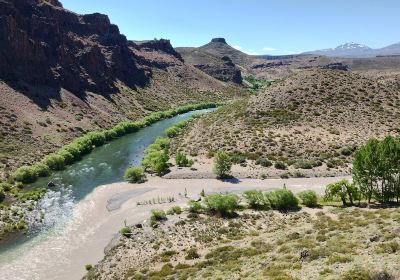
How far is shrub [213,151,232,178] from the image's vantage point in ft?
228

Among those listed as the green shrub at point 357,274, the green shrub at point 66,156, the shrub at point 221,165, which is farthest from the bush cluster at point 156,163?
the green shrub at point 357,274

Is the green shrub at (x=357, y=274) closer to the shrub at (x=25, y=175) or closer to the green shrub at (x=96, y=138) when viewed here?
the shrub at (x=25, y=175)

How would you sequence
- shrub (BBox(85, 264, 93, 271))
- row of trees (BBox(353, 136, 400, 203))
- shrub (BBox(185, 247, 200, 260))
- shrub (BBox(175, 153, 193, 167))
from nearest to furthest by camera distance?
1. shrub (BBox(185, 247, 200, 260))
2. shrub (BBox(85, 264, 93, 271))
3. row of trees (BBox(353, 136, 400, 203))
4. shrub (BBox(175, 153, 193, 167))

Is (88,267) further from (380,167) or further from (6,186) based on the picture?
(380,167)

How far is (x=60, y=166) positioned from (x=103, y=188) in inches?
625

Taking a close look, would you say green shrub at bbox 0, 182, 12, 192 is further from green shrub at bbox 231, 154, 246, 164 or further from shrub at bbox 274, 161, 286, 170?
shrub at bbox 274, 161, 286, 170

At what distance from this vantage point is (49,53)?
14350 cm

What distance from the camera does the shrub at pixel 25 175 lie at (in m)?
69.4

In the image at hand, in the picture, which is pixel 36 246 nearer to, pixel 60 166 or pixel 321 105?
pixel 60 166

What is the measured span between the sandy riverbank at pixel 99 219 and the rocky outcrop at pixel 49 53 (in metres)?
73.8

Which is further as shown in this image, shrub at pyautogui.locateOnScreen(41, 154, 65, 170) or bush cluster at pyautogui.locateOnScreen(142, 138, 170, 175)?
shrub at pyautogui.locateOnScreen(41, 154, 65, 170)

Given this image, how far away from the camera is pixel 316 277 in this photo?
25156 mm

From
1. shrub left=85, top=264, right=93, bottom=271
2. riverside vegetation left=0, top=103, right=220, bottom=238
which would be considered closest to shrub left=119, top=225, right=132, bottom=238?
shrub left=85, top=264, right=93, bottom=271

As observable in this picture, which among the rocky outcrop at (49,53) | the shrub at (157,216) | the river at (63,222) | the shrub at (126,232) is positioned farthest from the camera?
the rocky outcrop at (49,53)
